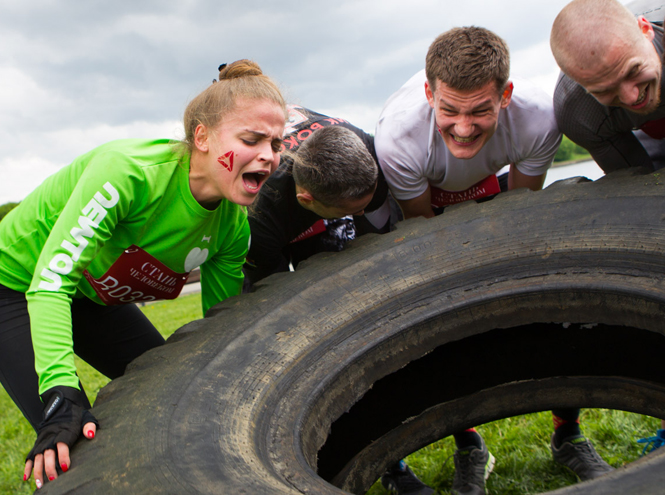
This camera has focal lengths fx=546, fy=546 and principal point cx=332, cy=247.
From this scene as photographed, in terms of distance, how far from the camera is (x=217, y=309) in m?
1.99

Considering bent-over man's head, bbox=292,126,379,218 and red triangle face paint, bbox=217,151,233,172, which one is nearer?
red triangle face paint, bbox=217,151,233,172

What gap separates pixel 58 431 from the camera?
4.65 ft

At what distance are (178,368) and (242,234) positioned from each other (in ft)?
2.72

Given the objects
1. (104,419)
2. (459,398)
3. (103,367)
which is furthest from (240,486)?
(103,367)

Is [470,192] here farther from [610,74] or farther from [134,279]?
[134,279]

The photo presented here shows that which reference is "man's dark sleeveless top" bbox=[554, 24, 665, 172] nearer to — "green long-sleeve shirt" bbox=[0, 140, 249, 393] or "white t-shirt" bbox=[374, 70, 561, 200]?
"white t-shirt" bbox=[374, 70, 561, 200]

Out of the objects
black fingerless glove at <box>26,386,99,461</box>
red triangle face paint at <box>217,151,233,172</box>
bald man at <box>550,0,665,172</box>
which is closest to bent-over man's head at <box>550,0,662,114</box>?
bald man at <box>550,0,665,172</box>

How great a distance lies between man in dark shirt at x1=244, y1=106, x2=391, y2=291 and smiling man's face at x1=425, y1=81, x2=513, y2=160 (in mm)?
377

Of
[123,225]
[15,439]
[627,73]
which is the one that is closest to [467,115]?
[627,73]

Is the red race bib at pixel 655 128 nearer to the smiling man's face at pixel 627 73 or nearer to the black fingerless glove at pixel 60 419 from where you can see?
the smiling man's face at pixel 627 73

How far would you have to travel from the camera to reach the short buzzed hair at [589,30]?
1911 millimetres

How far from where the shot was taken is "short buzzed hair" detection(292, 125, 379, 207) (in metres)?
2.47

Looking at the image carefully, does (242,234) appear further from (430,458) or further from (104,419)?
(430,458)

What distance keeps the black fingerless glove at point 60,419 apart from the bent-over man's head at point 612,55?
77.2 inches
